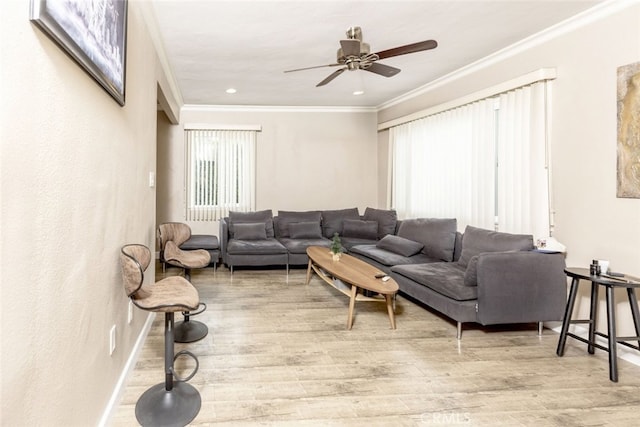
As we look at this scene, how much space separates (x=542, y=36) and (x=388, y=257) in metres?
2.74

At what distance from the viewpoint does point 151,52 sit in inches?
126

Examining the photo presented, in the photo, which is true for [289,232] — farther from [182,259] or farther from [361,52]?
[361,52]

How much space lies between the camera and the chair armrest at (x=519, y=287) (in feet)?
10.2

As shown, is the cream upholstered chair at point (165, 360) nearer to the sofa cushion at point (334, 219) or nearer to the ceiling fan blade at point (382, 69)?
the ceiling fan blade at point (382, 69)

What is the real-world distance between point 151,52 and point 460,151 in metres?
3.58

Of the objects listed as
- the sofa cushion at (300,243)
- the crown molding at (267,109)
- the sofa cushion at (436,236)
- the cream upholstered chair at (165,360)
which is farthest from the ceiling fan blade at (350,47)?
the crown molding at (267,109)

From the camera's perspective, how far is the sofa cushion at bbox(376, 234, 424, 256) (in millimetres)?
4734

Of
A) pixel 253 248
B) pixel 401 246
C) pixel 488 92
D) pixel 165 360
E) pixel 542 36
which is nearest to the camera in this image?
pixel 165 360

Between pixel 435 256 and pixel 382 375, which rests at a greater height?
pixel 435 256

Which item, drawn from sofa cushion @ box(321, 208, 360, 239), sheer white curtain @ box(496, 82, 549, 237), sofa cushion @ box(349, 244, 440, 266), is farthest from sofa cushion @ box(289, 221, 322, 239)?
sheer white curtain @ box(496, 82, 549, 237)

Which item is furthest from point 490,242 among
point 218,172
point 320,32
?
point 218,172

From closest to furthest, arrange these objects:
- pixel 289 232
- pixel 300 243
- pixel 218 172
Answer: pixel 300 243, pixel 289 232, pixel 218 172

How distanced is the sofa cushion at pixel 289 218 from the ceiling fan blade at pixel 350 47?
11.9ft

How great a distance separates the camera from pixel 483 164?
4.29 meters
